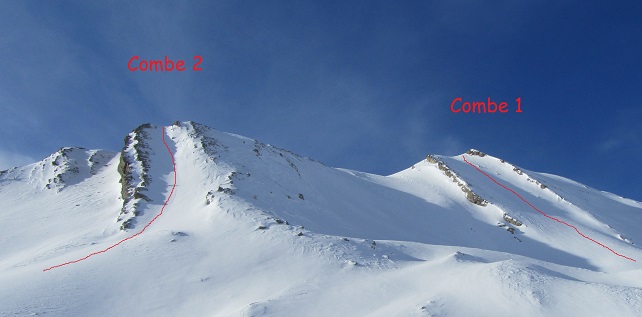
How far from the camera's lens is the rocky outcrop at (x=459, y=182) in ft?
148

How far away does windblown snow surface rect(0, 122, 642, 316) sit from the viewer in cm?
1502

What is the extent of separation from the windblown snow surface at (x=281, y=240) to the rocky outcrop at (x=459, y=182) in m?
0.28

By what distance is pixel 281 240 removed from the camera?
21.0 metres

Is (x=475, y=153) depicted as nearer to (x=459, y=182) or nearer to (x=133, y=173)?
(x=459, y=182)

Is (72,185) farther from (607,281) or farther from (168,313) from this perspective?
(607,281)

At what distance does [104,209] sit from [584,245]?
40.6 meters

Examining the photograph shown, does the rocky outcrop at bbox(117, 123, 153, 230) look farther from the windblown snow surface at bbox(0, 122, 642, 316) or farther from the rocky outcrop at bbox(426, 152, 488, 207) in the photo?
the rocky outcrop at bbox(426, 152, 488, 207)

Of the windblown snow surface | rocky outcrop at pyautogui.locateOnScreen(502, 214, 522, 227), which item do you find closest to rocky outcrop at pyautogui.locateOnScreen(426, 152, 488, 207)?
the windblown snow surface

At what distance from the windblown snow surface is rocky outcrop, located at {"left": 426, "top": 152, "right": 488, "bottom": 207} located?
0.28m

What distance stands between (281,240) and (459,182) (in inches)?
1365

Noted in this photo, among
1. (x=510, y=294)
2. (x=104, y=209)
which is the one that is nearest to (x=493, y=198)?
(x=510, y=294)

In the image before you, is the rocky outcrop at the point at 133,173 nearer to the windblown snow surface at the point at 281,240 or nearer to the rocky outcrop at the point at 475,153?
the windblown snow surface at the point at 281,240

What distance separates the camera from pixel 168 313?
594 inches

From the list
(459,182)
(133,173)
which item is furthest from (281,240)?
(459,182)
